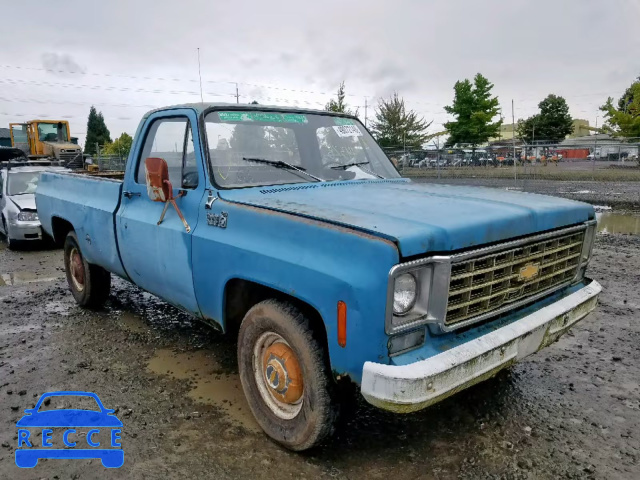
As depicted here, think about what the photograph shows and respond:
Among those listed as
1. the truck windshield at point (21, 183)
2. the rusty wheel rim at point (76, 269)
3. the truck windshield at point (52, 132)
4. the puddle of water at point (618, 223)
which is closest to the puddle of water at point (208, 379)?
the rusty wheel rim at point (76, 269)

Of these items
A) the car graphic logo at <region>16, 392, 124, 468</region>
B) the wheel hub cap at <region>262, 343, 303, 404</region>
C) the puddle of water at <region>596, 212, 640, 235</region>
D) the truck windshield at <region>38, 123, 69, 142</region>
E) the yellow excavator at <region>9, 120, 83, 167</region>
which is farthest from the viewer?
the truck windshield at <region>38, 123, 69, 142</region>

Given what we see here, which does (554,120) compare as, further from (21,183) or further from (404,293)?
(404,293)

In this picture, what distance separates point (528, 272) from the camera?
2.79 m

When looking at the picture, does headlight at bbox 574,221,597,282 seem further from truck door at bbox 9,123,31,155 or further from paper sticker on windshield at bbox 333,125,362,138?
truck door at bbox 9,123,31,155

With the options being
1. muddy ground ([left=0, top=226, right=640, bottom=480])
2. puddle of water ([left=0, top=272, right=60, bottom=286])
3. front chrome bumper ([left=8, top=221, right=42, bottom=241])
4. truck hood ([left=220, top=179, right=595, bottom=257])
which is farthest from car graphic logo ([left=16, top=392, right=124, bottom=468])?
front chrome bumper ([left=8, top=221, right=42, bottom=241])

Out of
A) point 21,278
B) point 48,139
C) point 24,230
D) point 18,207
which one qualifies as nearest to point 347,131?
point 21,278

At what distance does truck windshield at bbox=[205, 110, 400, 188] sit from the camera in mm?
3482

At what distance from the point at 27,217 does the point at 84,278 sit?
476cm

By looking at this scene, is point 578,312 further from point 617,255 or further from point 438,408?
point 617,255

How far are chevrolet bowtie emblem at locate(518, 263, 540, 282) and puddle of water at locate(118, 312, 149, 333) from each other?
3567mm

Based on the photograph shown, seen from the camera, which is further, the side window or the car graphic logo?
the side window

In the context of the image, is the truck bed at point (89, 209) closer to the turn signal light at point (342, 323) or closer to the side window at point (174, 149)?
the side window at point (174, 149)

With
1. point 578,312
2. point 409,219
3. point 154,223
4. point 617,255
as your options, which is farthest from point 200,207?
point 617,255

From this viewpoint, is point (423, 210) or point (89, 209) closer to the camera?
point (423, 210)
